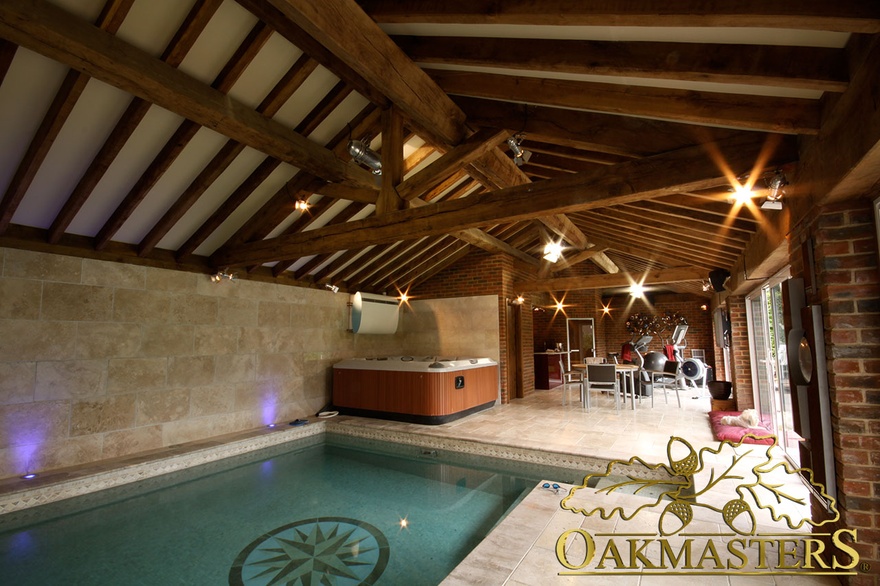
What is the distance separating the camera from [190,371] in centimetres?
546

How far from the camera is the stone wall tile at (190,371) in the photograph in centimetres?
529

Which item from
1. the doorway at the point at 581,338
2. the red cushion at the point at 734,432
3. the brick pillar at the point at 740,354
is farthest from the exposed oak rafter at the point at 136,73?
the doorway at the point at 581,338

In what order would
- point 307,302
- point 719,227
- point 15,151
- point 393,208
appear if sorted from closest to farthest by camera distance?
1. point 15,151
2. point 393,208
3. point 719,227
4. point 307,302

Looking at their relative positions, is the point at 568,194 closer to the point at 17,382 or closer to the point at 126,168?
the point at 126,168

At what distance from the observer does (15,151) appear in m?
3.49

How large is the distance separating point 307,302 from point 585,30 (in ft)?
20.1

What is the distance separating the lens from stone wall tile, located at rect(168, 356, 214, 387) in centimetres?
529

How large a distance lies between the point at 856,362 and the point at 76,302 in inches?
259

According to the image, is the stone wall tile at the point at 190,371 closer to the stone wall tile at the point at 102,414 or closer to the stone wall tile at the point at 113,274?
the stone wall tile at the point at 102,414

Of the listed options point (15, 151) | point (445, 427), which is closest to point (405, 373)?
point (445, 427)

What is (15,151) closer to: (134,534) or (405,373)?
(134,534)

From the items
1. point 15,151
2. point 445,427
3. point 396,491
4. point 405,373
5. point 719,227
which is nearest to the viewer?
point 15,151

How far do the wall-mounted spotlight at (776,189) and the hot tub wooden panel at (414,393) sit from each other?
4675 millimetres

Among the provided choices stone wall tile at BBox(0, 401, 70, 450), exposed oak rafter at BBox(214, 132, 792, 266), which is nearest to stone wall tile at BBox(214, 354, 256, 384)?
stone wall tile at BBox(0, 401, 70, 450)
